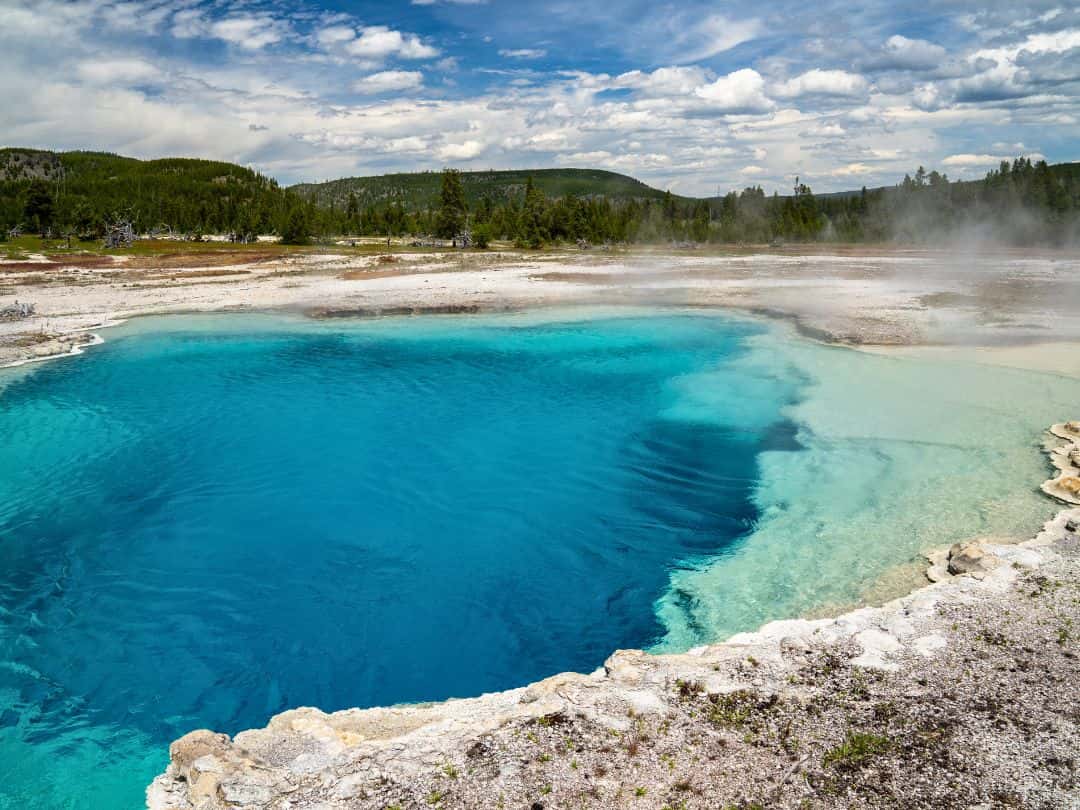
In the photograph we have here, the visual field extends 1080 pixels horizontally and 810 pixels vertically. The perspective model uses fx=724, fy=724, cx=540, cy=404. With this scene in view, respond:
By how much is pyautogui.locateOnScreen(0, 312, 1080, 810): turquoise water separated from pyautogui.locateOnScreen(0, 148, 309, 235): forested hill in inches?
3192

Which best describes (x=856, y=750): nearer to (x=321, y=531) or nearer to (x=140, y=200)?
(x=321, y=531)

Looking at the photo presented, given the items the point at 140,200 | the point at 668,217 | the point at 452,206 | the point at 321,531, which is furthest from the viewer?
the point at 140,200

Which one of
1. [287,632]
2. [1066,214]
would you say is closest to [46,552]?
[287,632]

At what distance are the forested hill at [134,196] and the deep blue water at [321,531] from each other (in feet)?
264

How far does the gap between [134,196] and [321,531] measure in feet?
506

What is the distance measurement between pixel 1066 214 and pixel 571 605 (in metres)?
96.2

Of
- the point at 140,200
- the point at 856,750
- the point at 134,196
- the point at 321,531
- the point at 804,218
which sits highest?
the point at 134,196

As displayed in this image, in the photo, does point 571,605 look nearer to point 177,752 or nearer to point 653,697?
point 653,697

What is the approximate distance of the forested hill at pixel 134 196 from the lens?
9025cm

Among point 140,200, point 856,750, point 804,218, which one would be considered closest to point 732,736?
point 856,750

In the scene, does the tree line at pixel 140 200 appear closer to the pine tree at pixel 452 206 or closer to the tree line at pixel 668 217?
the tree line at pixel 668 217

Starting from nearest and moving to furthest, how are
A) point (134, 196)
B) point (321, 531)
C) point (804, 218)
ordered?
point (321, 531)
point (804, 218)
point (134, 196)

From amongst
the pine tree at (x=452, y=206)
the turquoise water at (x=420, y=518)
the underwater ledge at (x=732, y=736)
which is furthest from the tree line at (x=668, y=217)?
the underwater ledge at (x=732, y=736)

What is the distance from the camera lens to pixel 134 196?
140 meters
